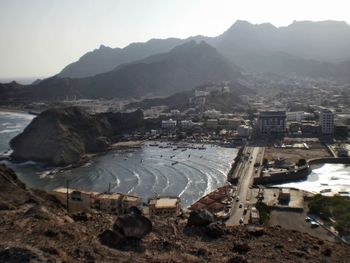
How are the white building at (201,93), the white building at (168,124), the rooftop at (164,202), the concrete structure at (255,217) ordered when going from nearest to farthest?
the concrete structure at (255,217) → the rooftop at (164,202) → the white building at (168,124) → the white building at (201,93)

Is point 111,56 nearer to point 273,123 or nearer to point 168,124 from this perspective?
point 168,124

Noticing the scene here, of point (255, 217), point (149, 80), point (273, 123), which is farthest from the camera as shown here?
point (149, 80)

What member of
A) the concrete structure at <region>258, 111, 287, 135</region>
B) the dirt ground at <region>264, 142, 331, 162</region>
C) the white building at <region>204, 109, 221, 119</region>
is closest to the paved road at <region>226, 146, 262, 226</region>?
the dirt ground at <region>264, 142, 331, 162</region>

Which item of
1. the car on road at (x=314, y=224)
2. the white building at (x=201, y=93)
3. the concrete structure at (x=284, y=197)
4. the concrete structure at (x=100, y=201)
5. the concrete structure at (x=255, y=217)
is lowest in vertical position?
the concrete structure at (x=284, y=197)

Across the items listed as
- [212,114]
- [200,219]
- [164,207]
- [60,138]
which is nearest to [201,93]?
[212,114]

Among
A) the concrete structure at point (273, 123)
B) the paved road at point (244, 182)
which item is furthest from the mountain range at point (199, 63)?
the paved road at point (244, 182)

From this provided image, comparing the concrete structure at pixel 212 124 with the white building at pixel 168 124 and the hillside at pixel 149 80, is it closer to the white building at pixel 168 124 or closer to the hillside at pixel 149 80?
the white building at pixel 168 124

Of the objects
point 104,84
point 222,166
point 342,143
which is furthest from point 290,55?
point 222,166

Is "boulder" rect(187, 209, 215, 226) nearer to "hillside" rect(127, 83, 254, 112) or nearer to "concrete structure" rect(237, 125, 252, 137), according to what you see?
"concrete structure" rect(237, 125, 252, 137)
